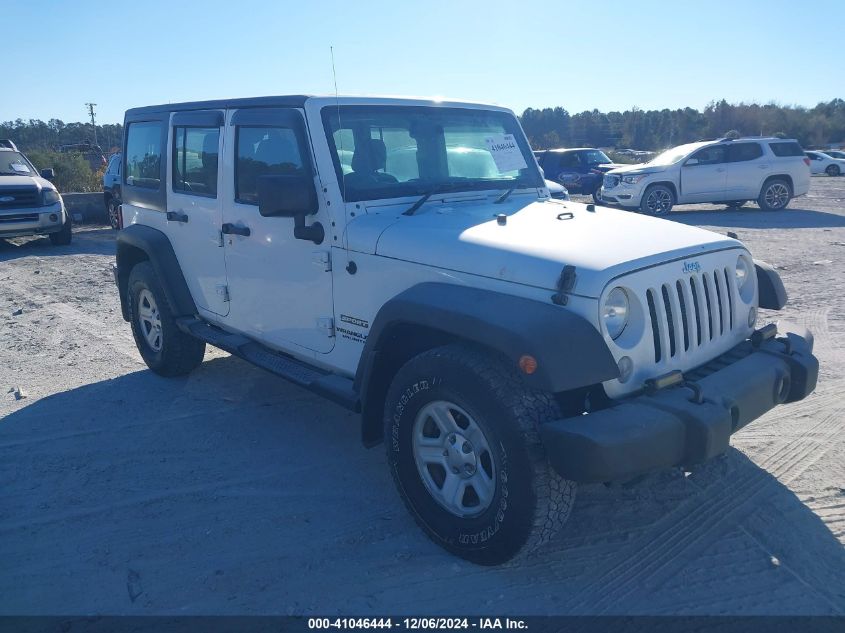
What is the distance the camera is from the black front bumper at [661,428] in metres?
2.63

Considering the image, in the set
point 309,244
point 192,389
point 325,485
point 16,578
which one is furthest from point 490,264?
point 192,389

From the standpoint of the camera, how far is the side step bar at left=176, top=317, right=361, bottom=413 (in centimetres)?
381

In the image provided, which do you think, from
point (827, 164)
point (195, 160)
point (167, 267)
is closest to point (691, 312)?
point (195, 160)

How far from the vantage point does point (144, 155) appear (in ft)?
19.0

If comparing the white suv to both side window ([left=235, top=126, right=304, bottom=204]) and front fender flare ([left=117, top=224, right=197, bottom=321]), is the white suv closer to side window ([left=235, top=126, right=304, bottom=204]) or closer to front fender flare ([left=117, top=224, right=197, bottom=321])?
front fender flare ([left=117, top=224, right=197, bottom=321])

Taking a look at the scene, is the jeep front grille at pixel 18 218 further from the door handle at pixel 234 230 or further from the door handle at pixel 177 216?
the door handle at pixel 234 230

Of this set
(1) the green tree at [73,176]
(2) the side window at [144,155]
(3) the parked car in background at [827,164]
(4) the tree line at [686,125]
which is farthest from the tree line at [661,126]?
(2) the side window at [144,155]

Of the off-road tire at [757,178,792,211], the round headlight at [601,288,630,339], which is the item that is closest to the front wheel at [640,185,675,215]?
the off-road tire at [757,178,792,211]

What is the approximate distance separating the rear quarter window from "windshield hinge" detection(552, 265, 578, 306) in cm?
1607

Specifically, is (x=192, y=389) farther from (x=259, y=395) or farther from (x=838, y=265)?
(x=838, y=265)

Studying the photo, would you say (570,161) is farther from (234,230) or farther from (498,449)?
(498,449)

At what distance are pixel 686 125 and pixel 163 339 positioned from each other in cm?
5792

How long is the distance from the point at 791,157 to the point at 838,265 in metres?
8.29

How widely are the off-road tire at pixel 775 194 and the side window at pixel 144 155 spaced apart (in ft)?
49.4
